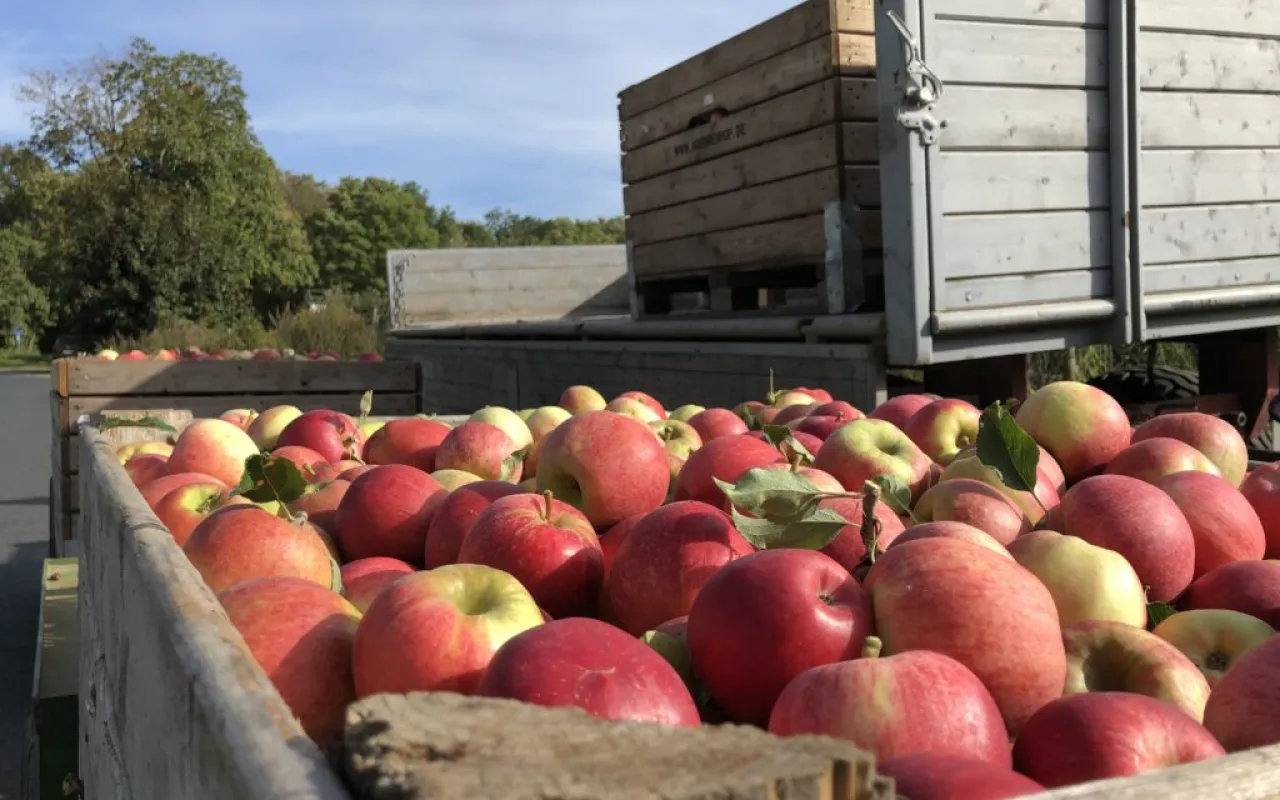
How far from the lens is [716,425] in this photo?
271cm

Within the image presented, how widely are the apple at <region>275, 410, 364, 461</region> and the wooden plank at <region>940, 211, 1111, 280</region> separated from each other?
2.58 meters

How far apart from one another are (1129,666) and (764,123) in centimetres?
458

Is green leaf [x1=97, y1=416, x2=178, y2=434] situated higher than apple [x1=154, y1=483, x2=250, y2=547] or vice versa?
green leaf [x1=97, y1=416, x2=178, y2=434]

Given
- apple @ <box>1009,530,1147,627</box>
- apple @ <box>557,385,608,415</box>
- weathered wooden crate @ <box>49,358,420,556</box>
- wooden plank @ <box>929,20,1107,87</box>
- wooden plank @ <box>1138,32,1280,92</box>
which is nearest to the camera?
apple @ <box>1009,530,1147,627</box>

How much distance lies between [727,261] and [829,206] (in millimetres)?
1090

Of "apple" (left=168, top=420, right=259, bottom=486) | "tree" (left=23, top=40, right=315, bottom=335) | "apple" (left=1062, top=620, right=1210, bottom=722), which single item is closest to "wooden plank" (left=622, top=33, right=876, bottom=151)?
"apple" (left=168, top=420, right=259, bottom=486)

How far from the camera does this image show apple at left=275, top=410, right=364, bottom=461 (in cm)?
290

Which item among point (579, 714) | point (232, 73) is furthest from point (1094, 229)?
point (232, 73)

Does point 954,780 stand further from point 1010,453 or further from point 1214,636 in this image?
point 1010,453

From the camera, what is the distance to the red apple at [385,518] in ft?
6.40

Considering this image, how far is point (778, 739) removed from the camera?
60cm

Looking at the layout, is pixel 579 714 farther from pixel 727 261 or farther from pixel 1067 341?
pixel 727 261

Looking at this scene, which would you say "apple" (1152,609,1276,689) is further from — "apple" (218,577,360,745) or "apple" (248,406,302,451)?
"apple" (248,406,302,451)

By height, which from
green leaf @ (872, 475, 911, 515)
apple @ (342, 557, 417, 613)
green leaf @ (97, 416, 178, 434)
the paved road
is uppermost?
green leaf @ (97, 416, 178, 434)
